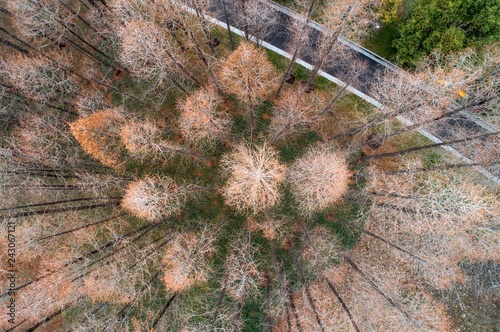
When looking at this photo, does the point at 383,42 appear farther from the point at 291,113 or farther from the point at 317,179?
the point at 317,179

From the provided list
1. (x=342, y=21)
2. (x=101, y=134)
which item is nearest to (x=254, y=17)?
(x=342, y=21)

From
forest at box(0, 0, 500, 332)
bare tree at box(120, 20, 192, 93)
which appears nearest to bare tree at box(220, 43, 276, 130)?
forest at box(0, 0, 500, 332)

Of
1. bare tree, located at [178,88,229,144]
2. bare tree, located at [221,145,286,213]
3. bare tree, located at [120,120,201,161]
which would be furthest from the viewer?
bare tree, located at [178,88,229,144]

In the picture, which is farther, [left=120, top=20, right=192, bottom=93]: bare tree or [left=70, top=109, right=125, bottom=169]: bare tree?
[left=70, top=109, right=125, bottom=169]: bare tree

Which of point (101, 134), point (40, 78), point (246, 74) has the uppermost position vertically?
point (40, 78)

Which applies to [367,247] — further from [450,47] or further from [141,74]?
[141,74]

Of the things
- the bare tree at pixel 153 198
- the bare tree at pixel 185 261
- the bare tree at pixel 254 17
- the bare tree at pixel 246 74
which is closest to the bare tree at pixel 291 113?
the bare tree at pixel 246 74

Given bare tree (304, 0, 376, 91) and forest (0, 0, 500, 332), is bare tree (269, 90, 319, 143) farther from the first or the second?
bare tree (304, 0, 376, 91)

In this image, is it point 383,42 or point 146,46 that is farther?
point 383,42
